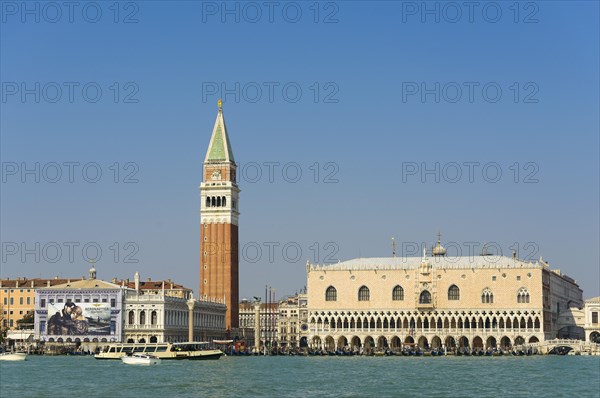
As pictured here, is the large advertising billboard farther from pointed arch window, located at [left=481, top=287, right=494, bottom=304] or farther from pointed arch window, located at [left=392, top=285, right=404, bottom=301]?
pointed arch window, located at [left=481, top=287, right=494, bottom=304]

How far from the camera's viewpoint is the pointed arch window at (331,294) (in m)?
116

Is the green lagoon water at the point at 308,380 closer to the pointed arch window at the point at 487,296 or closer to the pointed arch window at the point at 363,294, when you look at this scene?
the pointed arch window at the point at 487,296

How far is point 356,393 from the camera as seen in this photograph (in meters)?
55.5

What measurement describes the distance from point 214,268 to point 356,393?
7794 centimetres

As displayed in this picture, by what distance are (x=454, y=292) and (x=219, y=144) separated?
38.4 metres

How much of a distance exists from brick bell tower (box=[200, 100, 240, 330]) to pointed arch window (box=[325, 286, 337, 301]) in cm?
1913

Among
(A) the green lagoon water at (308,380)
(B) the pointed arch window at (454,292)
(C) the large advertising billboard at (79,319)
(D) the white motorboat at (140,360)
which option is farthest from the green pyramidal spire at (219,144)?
(A) the green lagoon water at (308,380)

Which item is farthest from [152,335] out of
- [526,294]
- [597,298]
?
[597,298]

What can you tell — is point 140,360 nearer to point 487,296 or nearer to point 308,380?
point 308,380

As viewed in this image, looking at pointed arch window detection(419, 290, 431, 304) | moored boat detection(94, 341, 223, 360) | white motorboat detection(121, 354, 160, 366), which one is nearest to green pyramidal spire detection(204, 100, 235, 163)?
pointed arch window detection(419, 290, 431, 304)

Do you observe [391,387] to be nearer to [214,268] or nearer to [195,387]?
[195,387]

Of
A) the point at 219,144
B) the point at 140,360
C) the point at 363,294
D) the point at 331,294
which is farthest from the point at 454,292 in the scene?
the point at 219,144

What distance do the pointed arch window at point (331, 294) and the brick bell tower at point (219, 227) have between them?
1913 cm

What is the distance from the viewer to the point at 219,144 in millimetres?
136750
